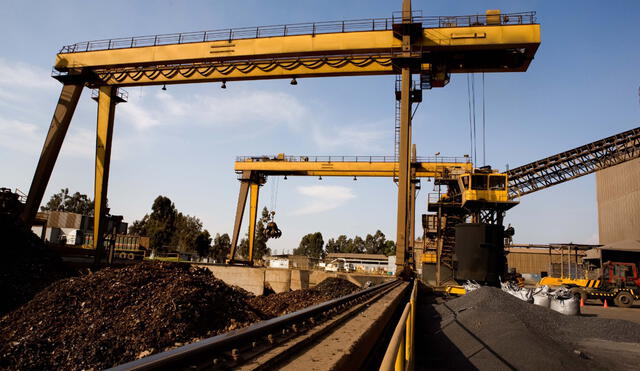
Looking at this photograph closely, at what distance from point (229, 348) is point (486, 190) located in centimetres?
2333

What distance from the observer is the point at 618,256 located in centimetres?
2681

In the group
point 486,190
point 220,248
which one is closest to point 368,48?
point 486,190

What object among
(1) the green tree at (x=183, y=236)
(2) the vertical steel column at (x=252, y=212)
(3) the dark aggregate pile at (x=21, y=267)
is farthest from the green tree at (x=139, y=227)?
(3) the dark aggregate pile at (x=21, y=267)

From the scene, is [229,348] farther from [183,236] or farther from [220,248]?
[220,248]

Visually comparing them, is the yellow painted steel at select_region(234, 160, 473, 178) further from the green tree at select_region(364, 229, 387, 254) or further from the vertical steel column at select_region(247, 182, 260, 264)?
the green tree at select_region(364, 229, 387, 254)

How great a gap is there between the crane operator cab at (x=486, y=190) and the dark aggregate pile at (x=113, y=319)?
18.7 meters

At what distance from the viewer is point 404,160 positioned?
16500 millimetres

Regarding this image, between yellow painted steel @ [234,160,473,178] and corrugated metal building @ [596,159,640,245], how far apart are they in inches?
757

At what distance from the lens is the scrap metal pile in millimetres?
4961

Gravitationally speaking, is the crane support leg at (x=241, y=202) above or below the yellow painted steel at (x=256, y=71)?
below

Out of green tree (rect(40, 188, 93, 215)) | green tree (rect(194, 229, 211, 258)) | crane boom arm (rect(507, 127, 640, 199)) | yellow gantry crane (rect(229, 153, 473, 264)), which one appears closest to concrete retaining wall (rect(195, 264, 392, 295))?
yellow gantry crane (rect(229, 153, 473, 264))

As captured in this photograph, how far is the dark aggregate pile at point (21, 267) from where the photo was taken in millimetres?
9133

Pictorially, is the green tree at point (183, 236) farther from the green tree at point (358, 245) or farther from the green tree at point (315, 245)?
the green tree at point (358, 245)

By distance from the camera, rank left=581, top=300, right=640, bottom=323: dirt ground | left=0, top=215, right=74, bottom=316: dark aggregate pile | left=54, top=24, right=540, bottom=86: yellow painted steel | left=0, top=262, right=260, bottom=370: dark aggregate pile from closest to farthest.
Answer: left=0, top=262, right=260, bottom=370: dark aggregate pile → left=0, top=215, right=74, bottom=316: dark aggregate pile → left=581, top=300, right=640, bottom=323: dirt ground → left=54, top=24, right=540, bottom=86: yellow painted steel
